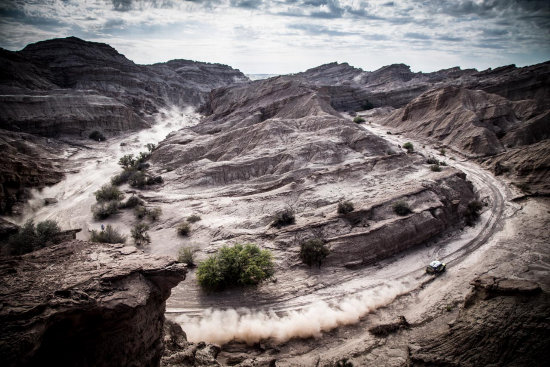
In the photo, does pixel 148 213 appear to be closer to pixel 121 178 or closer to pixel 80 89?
pixel 121 178

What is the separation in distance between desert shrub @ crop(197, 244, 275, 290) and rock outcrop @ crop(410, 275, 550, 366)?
7.82 metres

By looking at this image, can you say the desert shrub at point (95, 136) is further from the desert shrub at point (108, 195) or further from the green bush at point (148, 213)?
the green bush at point (148, 213)

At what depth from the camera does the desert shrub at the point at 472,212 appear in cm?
2160

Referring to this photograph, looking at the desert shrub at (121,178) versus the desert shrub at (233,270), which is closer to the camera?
the desert shrub at (233,270)

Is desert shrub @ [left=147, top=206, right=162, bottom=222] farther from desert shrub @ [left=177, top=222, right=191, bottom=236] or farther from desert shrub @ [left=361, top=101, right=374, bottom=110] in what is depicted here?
desert shrub @ [left=361, top=101, right=374, bottom=110]

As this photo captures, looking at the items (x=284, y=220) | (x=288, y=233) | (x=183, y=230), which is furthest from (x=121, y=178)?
(x=288, y=233)

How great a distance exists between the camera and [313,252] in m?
15.9

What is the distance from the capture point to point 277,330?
11875mm

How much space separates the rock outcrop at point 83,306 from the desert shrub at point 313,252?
8.85 metres

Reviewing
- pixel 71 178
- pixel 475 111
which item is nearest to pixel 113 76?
pixel 71 178

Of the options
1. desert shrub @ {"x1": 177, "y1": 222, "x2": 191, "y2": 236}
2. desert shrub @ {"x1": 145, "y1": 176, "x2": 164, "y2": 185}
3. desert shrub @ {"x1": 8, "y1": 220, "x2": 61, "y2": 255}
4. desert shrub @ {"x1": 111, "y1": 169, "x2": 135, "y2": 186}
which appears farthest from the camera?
desert shrub @ {"x1": 111, "y1": 169, "x2": 135, "y2": 186}

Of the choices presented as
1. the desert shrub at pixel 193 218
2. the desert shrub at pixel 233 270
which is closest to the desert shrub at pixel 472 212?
the desert shrub at pixel 233 270

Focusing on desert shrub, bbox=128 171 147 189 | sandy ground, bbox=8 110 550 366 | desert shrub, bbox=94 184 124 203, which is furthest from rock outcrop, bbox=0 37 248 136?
desert shrub, bbox=94 184 124 203

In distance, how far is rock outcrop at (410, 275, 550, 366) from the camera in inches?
277
